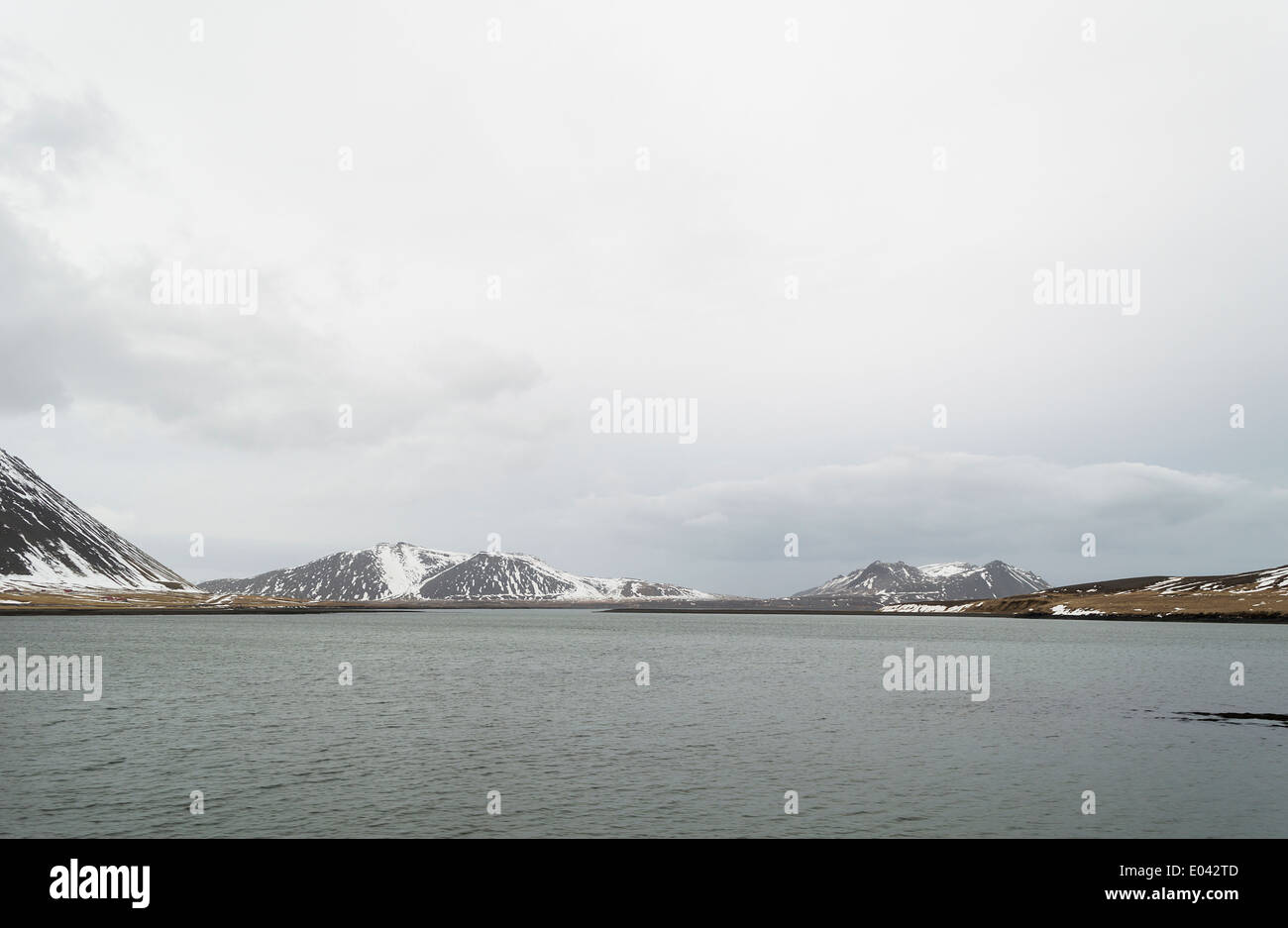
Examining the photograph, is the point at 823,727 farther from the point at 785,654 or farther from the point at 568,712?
the point at 785,654

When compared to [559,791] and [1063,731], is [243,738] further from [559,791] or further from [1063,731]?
[1063,731]

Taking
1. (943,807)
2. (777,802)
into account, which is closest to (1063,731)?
(943,807)

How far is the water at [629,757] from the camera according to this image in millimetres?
32000

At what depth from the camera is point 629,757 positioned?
44312 mm

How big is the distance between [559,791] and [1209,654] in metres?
137

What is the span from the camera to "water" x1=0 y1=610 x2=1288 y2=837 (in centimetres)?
3200

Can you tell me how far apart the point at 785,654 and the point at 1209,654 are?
234 feet
